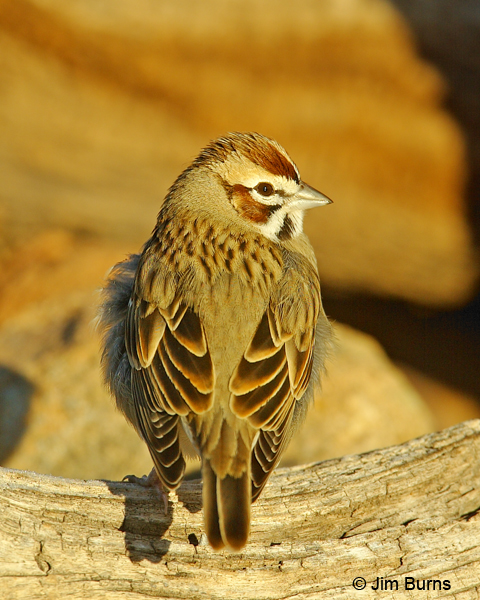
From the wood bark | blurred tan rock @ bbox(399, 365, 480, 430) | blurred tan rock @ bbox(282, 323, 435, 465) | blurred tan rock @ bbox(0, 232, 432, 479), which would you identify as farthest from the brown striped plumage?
blurred tan rock @ bbox(399, 365, 480, 430)

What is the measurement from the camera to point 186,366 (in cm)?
486

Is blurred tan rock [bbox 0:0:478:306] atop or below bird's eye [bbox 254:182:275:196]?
atop

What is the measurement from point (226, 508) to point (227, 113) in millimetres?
8159

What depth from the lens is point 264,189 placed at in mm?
5949

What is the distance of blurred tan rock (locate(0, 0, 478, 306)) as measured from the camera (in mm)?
10609

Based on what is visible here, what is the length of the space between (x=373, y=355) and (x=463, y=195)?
3.04 m

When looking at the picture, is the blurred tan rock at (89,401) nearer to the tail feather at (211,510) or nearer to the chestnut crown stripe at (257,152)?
the chestnut crown stripe at (257,152)

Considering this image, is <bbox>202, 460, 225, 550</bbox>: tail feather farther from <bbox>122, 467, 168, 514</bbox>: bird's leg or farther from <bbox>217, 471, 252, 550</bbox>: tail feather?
<bbox>122, 467, 168, 514</bbox>: bird's leg

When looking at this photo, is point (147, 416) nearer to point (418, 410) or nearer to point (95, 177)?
point (418, 410)

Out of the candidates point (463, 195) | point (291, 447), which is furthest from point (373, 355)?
point (463, 195)

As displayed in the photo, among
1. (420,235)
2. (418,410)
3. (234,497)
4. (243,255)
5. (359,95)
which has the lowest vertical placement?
(234,497)

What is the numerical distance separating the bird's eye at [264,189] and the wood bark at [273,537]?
2.16m

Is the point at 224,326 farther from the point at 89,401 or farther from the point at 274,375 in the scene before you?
the point at 89,401

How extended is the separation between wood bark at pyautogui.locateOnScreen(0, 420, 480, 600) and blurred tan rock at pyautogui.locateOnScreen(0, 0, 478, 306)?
6.52 m
